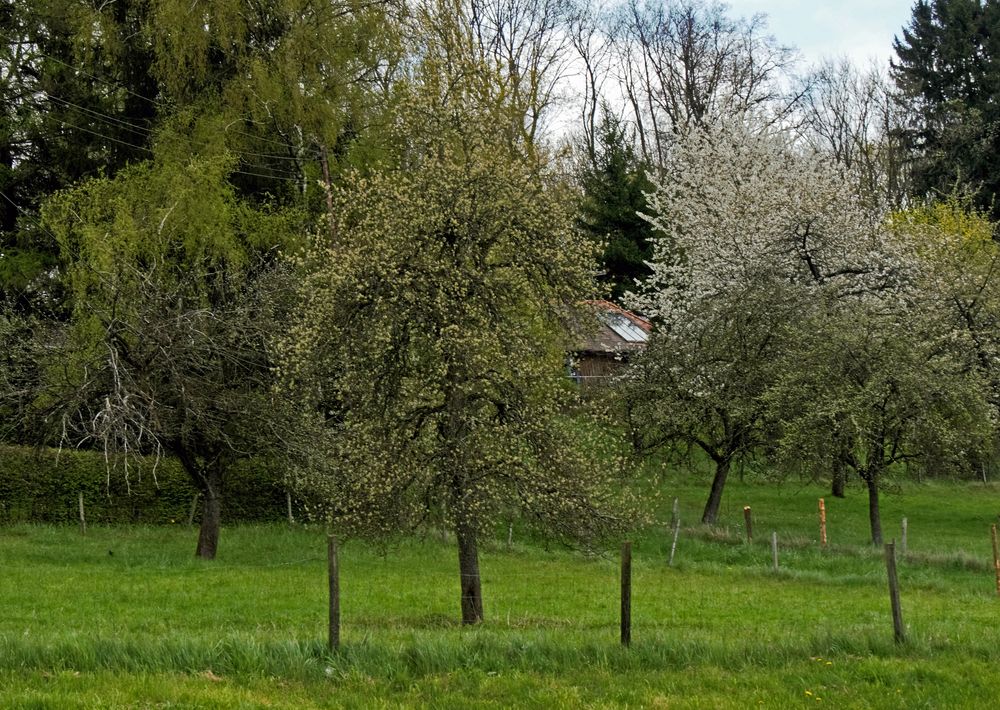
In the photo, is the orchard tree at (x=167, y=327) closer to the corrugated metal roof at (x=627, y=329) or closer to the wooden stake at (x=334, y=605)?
the wooden stake at (x=334, y=605)

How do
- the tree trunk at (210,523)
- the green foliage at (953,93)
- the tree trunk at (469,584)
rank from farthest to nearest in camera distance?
the green foliage at (953,93)
the tree trunk at (210,523)
the tree trunk at (469,584)

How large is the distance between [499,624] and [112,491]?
54.4 feet

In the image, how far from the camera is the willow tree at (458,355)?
15.0 m

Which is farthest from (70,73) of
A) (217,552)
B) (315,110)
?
(217,552)

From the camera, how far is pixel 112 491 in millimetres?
28609

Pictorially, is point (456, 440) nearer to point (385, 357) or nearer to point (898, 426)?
point (385, 357)

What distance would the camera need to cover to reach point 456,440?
50.0 feet

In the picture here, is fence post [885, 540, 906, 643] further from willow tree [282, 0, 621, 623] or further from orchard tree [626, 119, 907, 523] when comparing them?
orchard tree [626, 119, 907, 523]

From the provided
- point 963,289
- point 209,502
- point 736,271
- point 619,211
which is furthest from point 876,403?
point 619,211

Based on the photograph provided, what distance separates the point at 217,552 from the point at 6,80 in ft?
52.8

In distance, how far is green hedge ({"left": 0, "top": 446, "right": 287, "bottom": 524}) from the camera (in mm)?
27797

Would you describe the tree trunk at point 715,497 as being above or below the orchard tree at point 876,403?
below

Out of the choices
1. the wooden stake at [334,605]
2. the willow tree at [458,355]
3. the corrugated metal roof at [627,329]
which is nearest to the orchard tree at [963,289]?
the corrugated metal roof at [627,329]

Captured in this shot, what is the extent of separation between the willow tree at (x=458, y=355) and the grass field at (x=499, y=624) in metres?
1.73
